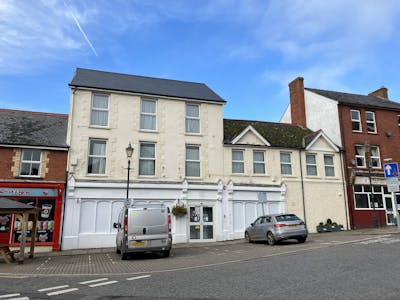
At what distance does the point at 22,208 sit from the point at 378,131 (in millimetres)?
26053

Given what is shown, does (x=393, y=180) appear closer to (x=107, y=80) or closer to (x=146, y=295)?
(x=146, y=295)

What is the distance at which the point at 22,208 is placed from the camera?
Answer: 43.5 ft

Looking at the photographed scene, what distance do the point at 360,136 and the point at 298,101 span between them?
6.12 meters

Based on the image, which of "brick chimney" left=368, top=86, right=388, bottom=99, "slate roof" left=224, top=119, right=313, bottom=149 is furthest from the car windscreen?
"brick chimney" left=368, top=86, right=388, bottom=99

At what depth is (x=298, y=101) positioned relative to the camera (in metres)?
29.3

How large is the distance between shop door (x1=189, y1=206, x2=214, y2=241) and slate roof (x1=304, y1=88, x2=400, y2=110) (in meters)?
14.1

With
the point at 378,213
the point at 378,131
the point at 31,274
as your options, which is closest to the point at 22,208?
the point at 31,274

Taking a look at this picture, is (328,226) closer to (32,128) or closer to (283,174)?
(283,174)

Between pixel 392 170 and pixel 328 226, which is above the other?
pixel 392 170

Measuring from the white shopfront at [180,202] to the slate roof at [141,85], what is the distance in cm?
615

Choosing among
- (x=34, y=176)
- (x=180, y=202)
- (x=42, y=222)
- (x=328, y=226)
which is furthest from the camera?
(x=328, y=226)

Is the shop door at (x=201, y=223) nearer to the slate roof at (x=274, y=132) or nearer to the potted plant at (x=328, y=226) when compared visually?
the slate roof at (x=274, y=132)

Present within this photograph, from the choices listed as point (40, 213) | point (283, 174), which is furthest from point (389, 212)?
point (40, 213)

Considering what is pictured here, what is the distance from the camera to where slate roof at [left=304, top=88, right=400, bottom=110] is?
26625 millimetres
